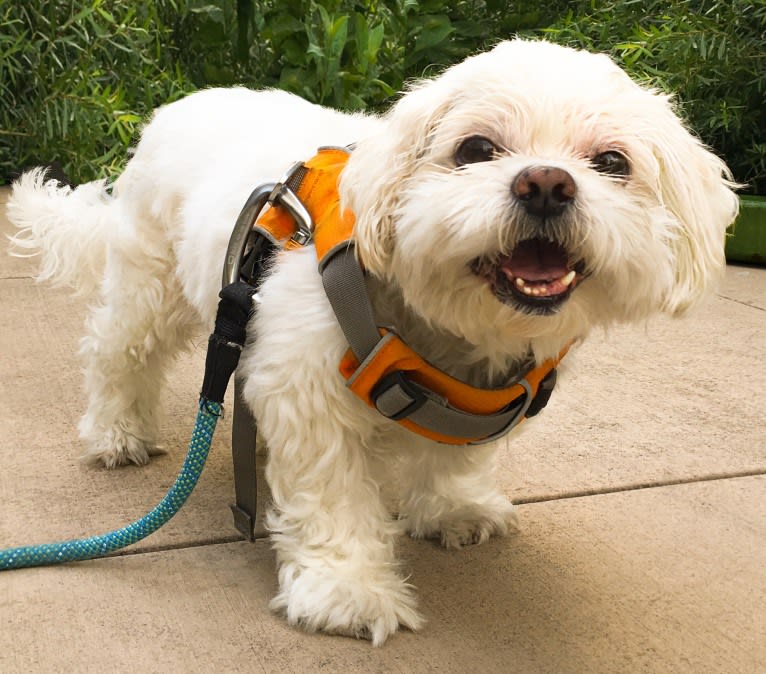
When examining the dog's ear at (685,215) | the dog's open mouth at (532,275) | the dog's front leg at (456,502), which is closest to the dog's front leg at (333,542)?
the dog's front leg at (456,502)

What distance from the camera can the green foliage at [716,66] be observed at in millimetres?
6555

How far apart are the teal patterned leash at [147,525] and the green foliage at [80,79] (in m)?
4.93

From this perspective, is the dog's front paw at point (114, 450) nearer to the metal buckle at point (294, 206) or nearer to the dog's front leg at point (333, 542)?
the dog's front leg at point (333, 542)

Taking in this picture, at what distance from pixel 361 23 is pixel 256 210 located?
4582 millimetres

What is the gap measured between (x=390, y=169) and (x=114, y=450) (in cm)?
164

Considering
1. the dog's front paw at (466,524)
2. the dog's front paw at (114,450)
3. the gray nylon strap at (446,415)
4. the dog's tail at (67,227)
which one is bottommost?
the dog's front paw at (114,450)

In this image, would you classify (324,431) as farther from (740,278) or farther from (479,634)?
(740,278)

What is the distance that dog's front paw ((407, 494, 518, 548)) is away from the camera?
299cm

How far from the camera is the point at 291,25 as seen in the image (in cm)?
709

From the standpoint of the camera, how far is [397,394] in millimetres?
2359

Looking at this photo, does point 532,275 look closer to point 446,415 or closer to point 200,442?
point 446,415

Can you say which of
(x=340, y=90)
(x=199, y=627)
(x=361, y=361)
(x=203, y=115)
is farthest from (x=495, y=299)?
(x=340, y=90)

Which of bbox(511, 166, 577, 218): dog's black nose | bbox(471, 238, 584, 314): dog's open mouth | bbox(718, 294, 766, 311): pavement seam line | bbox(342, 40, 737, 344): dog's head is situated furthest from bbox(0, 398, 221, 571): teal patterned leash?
bbox(718, 294, 766, 311): pavement seam line

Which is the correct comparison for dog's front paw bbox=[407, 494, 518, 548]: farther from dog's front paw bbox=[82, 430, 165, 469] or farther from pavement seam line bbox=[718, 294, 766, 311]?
pavement seam line bbox=[718, 294, 766, 311]
